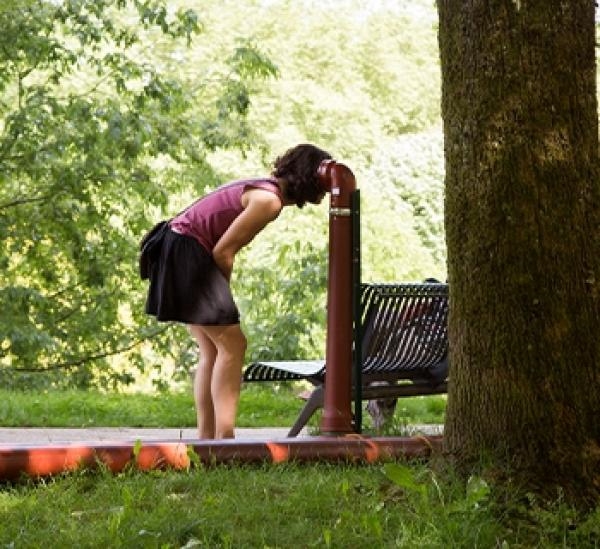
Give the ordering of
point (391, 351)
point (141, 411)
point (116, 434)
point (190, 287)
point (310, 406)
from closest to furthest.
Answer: point (190, 287), point (310, 406), point (391, 351), point (116, 434), point (141, 411)

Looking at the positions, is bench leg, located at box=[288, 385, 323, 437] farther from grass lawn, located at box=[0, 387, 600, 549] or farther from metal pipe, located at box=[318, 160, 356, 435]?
grass lawn, located at box=[0, 387, 600, 549]

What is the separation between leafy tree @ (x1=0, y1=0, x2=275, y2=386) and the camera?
1386cm

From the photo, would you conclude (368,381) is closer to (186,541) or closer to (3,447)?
(3,447)

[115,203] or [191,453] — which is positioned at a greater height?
[115,203]

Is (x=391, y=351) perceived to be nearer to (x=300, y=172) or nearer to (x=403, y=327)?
(x=403, y=327)

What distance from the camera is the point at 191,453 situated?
5.42 m

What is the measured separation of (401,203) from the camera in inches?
984

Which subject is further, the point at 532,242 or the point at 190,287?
the point at 190,287

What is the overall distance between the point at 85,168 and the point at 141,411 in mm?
5409

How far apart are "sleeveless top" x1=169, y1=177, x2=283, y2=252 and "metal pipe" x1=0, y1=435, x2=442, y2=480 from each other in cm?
108

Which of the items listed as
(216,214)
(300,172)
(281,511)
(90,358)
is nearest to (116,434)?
(216,214)

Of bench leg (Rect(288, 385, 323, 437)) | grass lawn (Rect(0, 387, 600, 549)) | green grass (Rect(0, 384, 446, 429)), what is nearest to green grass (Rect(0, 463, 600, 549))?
grass lawn (Rect(0, 387, 600, 549))

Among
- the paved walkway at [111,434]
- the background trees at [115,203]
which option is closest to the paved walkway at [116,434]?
the paved walkway at [111,434]

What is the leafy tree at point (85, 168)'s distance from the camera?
13.9m
